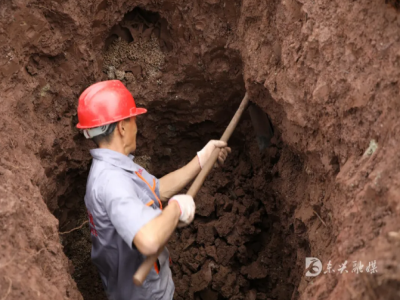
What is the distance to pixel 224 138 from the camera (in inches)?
124

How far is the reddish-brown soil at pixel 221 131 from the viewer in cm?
204

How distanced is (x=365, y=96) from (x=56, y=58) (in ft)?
6.65

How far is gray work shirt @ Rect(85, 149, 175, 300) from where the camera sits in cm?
228

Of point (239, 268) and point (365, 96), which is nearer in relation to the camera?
point (365, 96)

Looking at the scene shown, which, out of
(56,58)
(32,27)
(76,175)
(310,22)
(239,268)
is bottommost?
(239,268)

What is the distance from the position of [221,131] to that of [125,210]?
199cm

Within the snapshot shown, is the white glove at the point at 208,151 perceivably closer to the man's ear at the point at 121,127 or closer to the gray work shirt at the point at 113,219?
the gray work shirt at the point at 113,219

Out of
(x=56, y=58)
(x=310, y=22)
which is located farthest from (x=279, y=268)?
(x=56, y=58)

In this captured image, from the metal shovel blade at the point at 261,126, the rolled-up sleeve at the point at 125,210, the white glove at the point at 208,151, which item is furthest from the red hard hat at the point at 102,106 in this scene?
the metal shovel blade at the point at 261,126

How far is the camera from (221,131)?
396cm

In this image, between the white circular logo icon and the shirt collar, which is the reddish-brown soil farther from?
the shirt collar

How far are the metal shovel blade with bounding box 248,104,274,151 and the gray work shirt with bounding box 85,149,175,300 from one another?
3.46 feet

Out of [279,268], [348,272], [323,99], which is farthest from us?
[279,268]

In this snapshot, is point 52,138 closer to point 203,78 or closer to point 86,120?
point 86,120
